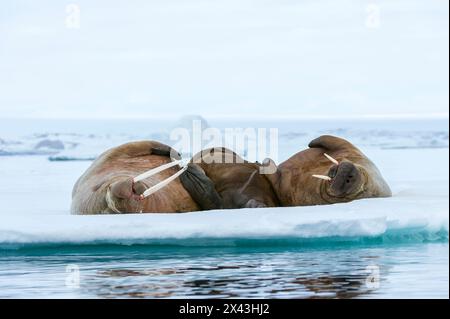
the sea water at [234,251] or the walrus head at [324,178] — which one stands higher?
the walrus head at [324,178]

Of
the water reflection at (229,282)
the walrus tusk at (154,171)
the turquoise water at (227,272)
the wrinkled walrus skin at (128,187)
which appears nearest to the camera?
the water reflection at (229,282)

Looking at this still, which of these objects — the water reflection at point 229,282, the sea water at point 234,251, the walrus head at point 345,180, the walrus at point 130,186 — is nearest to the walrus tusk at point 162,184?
the walrus at point 130,186

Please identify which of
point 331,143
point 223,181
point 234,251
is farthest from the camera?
point 331,143

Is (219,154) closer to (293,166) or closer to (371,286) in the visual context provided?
(293,166)

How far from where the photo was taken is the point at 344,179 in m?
9.91

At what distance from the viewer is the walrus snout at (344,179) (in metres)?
9.79

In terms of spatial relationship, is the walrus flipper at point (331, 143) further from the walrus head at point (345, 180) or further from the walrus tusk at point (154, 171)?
the walrus tusk at point (154, 171)

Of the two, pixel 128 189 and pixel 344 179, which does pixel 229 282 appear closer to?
pixel 128 189

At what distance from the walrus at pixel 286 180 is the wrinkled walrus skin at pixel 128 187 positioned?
199mm

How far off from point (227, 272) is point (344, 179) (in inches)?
90.8

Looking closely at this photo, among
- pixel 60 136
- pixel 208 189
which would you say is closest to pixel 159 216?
pixel 208 189

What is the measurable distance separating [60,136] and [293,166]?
44.7ft

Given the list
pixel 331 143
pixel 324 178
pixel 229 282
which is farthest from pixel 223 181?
pixel 229 282
